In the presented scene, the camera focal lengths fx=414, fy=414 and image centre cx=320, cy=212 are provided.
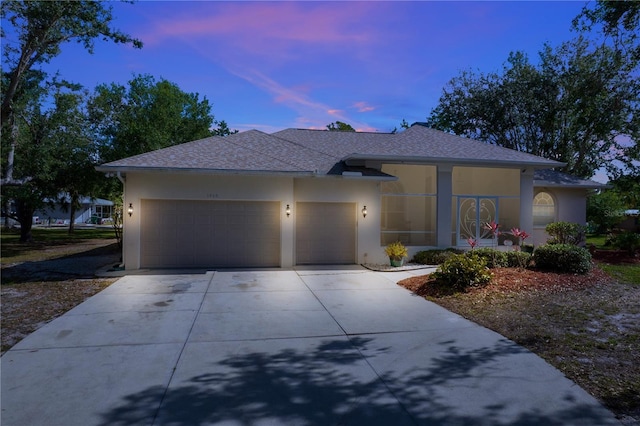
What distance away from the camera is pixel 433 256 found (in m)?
13.5

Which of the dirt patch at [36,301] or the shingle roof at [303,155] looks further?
the shingle roof at [303,155]

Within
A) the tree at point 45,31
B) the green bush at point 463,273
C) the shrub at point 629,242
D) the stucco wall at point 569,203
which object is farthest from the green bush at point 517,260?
the tree at point 45,31

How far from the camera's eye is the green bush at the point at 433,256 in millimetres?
13328

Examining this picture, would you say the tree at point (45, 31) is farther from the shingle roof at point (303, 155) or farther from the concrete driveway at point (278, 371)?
the concrete driveway at point (278, 371)

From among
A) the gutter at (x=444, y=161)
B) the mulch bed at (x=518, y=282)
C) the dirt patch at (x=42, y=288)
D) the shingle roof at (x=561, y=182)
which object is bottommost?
the dirt patch at (x=42, y=288)

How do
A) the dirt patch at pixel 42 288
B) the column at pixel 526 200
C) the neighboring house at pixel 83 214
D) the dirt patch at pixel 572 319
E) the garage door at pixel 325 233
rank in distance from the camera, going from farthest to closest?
1. the neighboring house at pixel 83 214
2. the column at pixel 526 200
3. the garage door at pixel 325 233
4. the dirt patch at pixel 42 288
5. the dirt patch at pixel 572 319

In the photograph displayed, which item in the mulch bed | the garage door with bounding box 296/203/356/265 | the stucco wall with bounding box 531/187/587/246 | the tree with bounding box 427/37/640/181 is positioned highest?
the tree with bounding box 427/37/640/181

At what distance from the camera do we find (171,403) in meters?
3.88

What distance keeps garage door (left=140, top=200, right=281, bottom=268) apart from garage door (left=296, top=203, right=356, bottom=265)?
850 millimetres

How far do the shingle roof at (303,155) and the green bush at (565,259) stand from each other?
12.7 ft

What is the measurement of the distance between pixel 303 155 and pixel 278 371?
1069cm

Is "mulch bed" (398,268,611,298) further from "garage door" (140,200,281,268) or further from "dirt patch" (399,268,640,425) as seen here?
"garage door" (140,200,281,268)

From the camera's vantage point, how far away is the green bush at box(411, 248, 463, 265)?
525 inches

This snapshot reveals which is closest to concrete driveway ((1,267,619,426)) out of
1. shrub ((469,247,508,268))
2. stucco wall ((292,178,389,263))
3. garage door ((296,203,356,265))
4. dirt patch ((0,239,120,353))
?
dirt patch ((0,239,120,353))
